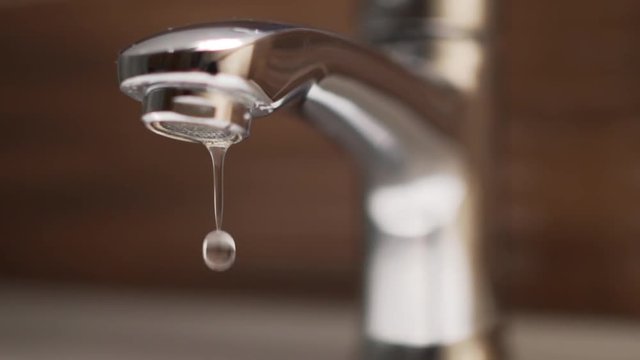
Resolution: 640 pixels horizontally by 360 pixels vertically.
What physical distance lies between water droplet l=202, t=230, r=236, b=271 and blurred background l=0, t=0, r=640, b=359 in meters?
0.13

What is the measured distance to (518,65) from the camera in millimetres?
612

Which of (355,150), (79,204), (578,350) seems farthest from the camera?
(79,204)

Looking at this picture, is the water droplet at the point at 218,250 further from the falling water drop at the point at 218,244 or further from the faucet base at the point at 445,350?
the faucet base at the point at 445,350

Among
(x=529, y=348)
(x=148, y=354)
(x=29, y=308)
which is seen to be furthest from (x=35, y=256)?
(x=529, y=348)

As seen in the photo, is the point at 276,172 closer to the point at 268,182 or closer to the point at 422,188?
the point at 268,182

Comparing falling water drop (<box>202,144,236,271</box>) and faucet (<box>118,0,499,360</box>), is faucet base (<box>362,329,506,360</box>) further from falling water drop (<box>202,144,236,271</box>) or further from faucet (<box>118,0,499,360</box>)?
falling water drop (<box>202,144,236,271</box>)

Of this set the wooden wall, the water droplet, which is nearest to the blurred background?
the wooden wall

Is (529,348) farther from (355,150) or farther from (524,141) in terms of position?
(355,150)

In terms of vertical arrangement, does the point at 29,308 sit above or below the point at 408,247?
below

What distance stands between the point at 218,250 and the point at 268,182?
0.39 metres

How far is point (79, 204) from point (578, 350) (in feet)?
1.62

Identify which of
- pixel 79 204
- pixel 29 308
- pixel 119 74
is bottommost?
pixel 29 308

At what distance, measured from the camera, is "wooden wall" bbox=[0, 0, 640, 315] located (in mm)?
583

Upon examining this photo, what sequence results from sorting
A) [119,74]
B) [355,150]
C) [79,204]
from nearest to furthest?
1. [119,74]
2. [355,150]
3. [79,204]
